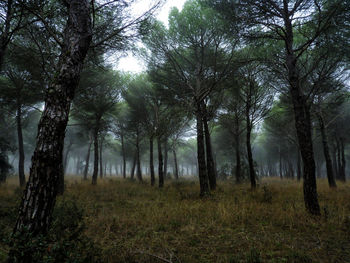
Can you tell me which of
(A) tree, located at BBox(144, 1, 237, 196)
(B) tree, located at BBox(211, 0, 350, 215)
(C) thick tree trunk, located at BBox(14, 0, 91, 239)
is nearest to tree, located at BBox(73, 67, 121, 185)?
(A) tree, located at BBox(144, 1, 237, 196)

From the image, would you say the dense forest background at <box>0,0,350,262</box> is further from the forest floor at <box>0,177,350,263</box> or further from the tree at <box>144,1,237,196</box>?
the forest floor at <box>0,177,350,263</box>

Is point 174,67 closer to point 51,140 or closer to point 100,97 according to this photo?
point 51,140

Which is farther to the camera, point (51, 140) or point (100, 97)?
Answer: point (100, 97)

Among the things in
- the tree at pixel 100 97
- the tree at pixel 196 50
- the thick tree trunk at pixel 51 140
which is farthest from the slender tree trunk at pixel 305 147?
the tree at pixel 100 97

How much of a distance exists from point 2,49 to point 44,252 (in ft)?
23.5

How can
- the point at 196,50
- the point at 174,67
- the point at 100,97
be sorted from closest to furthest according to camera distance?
the point at 174,67
the point at 196,50
the point at 100,97

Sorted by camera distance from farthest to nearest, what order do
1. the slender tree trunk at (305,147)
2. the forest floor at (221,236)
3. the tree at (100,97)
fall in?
the tree at (100,97)
the slender tree trunk at (305,147)
the forest floor at (221,236)

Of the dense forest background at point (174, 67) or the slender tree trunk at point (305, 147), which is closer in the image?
the dense forest background at point (174, 67)

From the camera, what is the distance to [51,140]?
2471 millimetres

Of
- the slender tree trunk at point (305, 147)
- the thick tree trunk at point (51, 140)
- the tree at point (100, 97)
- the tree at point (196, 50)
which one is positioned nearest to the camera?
the thick tree trunk at point (51, 140)

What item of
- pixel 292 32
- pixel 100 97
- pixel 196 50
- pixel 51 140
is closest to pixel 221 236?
pixel 51 140

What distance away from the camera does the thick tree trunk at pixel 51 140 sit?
2303mm

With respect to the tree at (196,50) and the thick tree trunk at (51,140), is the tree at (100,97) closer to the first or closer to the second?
the tree at (196,50)

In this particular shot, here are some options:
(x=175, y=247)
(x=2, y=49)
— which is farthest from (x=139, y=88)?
(x=175, y=247)
